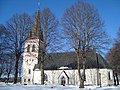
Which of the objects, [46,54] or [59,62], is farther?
[59,62]

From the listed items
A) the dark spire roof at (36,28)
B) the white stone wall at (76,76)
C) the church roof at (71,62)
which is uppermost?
the dark spire roof at (36,28)

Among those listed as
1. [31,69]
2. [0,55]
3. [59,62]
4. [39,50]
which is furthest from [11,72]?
[39,50]

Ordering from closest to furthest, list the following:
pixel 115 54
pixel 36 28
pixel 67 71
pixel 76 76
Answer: pixel 36 28
pixel 115 54
pixel 76 76
pixel 67 71

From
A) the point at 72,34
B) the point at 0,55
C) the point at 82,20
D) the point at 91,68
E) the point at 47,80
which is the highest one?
the point at 82,20

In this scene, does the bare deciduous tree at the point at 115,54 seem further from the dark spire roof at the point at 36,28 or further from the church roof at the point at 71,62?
the dark spire roof at the point at 36,28

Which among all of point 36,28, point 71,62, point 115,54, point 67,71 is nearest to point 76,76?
point 67,71

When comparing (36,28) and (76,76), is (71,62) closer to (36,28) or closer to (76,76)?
(76,76)

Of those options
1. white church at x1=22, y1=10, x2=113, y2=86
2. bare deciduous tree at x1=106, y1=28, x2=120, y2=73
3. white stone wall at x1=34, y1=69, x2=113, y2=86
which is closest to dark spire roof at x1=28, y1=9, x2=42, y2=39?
white church at x1=22, y1=10, x2=113, y2=86

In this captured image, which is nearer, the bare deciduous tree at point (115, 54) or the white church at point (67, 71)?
the bare deciduous tree at point (115, 54)

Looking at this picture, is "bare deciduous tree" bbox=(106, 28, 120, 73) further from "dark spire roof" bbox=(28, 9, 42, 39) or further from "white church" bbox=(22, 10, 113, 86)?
"dark spire roof" bbox=(28, 9, 42, 39)

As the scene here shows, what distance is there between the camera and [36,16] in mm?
31344

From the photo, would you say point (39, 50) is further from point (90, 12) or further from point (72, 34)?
point (90, 12)

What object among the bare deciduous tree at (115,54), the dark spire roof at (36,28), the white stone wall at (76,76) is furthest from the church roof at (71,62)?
the dark spire roof at (36,28)

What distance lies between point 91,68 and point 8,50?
27.7m
